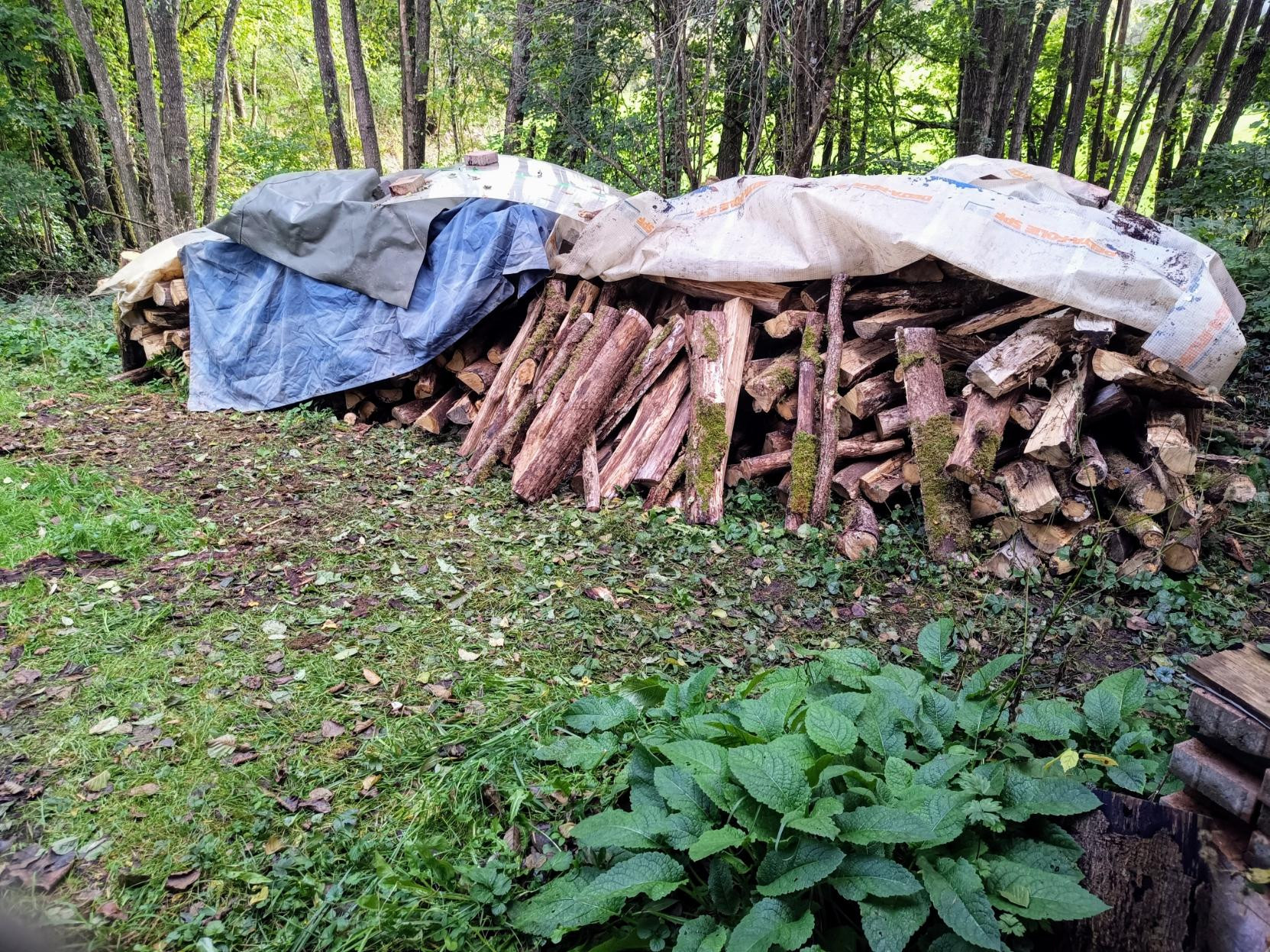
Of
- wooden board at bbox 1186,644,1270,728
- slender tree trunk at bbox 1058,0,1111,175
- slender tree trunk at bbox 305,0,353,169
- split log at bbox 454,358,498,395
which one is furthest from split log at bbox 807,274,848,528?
slender tree trunk at bbox 305,0,353,169

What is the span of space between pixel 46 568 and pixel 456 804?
2.77 meters

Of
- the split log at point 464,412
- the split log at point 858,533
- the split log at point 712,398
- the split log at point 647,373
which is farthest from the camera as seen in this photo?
the split log at point 464,412

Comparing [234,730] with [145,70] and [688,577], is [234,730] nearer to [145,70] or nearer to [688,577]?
[688,577]

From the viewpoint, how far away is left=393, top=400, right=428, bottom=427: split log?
5762mm

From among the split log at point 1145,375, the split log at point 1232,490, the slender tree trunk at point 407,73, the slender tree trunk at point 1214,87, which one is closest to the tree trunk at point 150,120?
the slender tree trunk at point 407,73

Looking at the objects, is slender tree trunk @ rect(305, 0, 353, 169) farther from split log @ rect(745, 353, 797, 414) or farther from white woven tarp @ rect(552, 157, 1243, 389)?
split log @ rect(745, 353, 797, 414)

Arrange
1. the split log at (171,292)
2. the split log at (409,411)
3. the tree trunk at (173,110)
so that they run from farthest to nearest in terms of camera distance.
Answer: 1. the tree trunk at (173,110)
2. the split log at (171,292)
3. the split log at (409,411)

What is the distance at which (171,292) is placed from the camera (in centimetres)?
645

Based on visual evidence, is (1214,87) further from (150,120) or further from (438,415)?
(150,120)

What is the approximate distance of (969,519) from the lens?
12.5ft

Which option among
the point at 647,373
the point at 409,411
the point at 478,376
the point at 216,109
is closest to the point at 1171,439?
the point at 647,373

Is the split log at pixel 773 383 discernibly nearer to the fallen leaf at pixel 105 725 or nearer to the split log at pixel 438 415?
the split log at pixel 438 415

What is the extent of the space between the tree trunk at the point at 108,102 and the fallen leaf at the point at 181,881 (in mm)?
10913

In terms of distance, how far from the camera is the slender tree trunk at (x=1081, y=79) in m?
10.4
